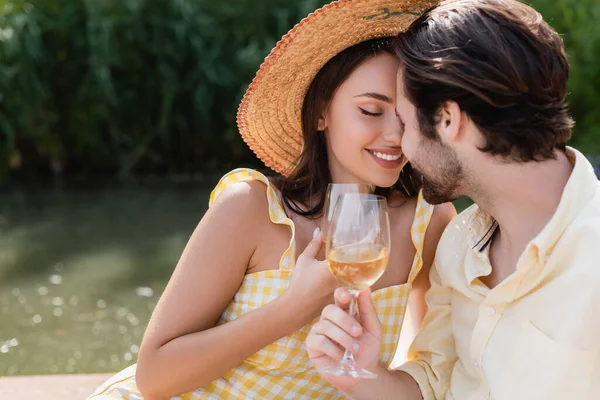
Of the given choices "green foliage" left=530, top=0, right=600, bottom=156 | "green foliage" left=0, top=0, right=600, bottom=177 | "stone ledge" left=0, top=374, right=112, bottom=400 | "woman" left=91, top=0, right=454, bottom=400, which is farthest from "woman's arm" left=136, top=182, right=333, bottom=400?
"green foliage" left=530, top=0, right=600, bottom=156

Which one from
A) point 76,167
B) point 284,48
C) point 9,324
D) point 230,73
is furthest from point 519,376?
point 76,167

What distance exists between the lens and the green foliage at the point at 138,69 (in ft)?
31.0

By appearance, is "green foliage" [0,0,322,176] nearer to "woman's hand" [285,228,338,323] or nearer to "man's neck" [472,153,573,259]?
"woman's hand" [285,228,338,323]

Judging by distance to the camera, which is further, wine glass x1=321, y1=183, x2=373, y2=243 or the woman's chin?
the woman's chin

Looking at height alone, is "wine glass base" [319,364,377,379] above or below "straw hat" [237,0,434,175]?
below

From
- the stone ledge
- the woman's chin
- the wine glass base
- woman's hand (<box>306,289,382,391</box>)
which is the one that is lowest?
the stone ledge

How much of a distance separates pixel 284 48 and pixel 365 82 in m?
0.28

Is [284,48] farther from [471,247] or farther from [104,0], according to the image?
[104,0]

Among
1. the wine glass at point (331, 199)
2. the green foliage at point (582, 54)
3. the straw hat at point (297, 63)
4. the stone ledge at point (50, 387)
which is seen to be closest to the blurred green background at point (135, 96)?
the green foliage at point (582, 54)

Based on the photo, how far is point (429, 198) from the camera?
7.75 feet

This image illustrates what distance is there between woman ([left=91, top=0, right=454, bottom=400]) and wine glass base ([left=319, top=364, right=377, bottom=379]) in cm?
27

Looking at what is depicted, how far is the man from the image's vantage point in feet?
6.54

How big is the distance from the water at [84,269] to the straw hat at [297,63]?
2205 millimetres

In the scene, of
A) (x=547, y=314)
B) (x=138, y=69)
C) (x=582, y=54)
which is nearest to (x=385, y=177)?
(x=547, y=314)
